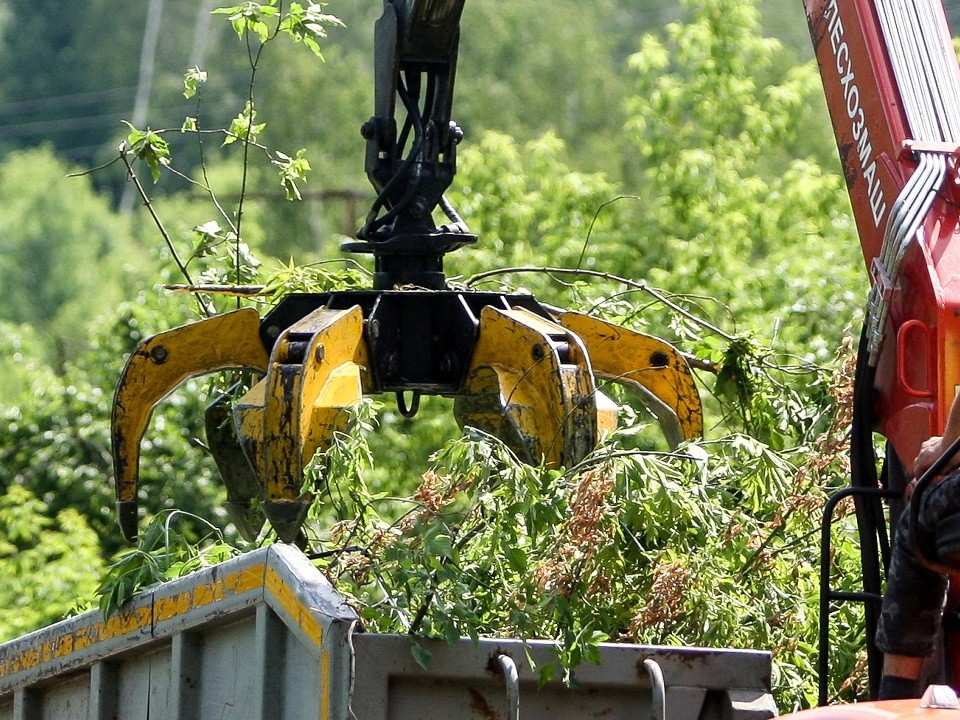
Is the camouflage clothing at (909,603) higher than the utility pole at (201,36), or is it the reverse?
the utility pole at (201,36)

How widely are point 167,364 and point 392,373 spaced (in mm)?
692

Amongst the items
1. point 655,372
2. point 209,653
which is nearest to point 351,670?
point 209,653

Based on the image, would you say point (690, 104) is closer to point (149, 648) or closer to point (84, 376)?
point (84, 376)

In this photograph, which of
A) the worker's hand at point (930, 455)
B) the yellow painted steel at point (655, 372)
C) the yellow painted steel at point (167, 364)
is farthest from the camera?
the yellow painted steel at point (655, 372)

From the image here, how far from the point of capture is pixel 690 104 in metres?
15.8

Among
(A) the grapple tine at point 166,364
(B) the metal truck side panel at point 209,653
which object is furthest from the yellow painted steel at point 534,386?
(B) the metal truck side panel at point 209,653

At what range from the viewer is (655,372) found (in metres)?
4.99

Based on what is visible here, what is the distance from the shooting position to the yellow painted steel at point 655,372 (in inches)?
196

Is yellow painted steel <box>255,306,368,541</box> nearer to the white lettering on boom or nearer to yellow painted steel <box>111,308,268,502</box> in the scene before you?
yellow painted steel <box>111,308,268,502</box>

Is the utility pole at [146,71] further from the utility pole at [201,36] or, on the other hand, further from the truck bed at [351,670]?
the truck bed at [351,670]

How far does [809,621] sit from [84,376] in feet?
31.7

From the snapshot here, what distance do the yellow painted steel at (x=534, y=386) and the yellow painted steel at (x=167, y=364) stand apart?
70 cm

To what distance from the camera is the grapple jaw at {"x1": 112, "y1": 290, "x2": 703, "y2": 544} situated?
4.24 meters

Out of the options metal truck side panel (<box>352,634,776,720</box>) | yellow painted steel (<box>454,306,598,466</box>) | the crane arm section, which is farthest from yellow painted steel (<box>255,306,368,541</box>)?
the crane arm section
